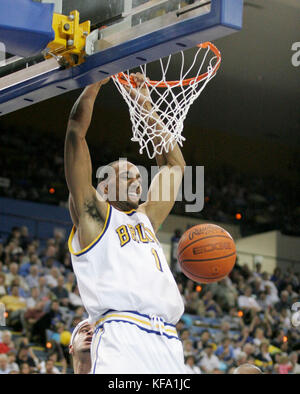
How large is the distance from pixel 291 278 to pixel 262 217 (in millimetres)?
2018

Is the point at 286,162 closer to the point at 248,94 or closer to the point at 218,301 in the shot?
the point at 248,94

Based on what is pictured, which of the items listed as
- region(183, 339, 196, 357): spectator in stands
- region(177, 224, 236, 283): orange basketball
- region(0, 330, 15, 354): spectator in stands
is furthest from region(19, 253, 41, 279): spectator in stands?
region(177, 224, 236, 283): orange basketball

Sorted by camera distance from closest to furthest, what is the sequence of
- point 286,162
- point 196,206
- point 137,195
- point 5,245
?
point 137,195, point 5,245, point 196,206, point 286,162

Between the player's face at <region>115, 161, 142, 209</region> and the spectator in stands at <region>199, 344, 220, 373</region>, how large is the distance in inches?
243

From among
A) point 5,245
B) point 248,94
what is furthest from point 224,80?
point 5,245

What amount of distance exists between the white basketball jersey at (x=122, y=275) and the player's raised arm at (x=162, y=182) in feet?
1.12

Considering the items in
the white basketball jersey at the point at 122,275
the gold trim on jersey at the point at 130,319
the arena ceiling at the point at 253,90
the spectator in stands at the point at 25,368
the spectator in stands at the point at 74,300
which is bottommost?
the spectator in stands at the point at 25,368

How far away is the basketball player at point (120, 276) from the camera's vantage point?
3.32 m

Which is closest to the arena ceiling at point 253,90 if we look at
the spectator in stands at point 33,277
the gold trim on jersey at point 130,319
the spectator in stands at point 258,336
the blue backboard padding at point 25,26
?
the spectator in stands at point 33,277

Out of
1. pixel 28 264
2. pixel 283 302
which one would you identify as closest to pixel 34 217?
pixel 28 264

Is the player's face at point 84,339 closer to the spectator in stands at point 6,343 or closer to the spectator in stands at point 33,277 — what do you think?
the spectator in stands at point 6,343

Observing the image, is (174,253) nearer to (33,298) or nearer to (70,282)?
(70,282)

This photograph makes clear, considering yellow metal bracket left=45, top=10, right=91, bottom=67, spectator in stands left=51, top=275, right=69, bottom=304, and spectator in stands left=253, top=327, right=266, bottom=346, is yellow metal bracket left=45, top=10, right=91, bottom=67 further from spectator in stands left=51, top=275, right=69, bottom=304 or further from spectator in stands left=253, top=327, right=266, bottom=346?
spectator in stands left=253, top=327, right=266, bottom=346
